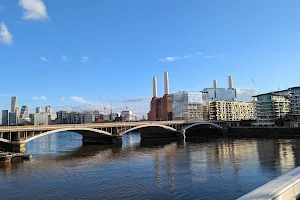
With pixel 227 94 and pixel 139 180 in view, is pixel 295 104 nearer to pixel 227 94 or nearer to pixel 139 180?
pixel 139 180

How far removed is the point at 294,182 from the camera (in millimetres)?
9961

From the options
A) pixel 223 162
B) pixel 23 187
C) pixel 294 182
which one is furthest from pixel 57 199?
pixel 223 162

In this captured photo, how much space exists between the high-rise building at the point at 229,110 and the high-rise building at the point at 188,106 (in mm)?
10017

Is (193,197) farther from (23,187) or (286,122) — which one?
(286,122)

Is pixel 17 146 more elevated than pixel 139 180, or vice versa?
pixel 17 146

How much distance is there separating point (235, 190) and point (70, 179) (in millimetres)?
15720

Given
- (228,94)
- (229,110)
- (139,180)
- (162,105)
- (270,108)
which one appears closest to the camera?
(139,180)

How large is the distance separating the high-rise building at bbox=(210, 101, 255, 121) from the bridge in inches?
1752

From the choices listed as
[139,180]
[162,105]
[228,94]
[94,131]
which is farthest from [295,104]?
[162,105]

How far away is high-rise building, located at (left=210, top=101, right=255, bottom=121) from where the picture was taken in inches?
6152

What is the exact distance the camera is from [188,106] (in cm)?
16275

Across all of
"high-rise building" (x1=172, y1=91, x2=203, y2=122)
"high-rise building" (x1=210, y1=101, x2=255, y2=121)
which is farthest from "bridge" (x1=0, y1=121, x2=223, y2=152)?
"high-rise building" (x1=172, y1=91, x2=203, y2=122)

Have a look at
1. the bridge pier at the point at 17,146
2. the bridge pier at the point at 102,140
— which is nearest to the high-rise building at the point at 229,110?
the bridge pier at the point at 102,140

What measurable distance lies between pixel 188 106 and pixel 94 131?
4157 inches
